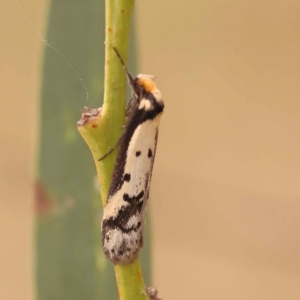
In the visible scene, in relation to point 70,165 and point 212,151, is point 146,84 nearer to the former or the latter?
point 70,165

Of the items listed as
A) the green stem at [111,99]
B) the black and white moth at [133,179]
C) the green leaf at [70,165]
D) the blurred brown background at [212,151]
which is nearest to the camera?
the green stem at [111,99]

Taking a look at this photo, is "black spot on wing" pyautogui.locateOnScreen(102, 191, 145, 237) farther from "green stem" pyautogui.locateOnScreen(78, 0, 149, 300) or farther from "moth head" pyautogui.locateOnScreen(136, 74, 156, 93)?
"moth head" pyautogui.locateOnScreen(136, 74, 156, 93)

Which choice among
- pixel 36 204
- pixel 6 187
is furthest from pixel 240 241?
pixel 6 187

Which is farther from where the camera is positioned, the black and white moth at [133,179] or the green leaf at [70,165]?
the green leaf at [70,165]

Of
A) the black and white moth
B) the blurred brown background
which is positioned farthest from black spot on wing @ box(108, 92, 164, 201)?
the blurred brown background

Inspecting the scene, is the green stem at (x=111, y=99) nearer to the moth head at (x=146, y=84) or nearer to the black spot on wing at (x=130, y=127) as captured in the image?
the black spot on wing at (x=130, y=127)

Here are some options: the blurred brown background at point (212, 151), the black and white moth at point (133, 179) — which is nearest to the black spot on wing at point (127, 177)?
the black and white moth at point (133, 179)

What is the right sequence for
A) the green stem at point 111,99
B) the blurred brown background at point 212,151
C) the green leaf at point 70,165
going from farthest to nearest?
the blurred brown background at point 212,151
the green leaf at point 70,165
the green stem at point 111,99
